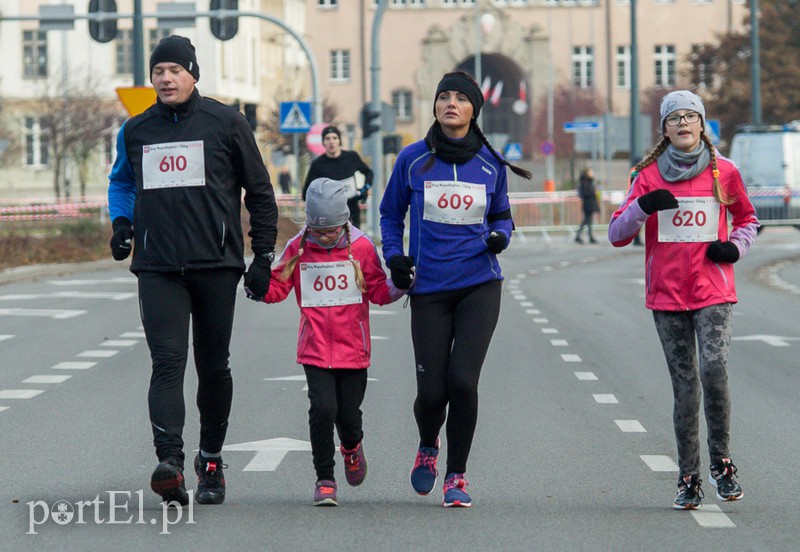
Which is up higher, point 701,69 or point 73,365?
point 701,69

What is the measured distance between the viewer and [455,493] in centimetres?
771

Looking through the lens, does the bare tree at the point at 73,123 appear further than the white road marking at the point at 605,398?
Yes

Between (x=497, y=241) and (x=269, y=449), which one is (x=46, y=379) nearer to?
(x=269, y=449)

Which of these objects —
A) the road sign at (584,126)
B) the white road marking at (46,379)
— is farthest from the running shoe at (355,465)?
the road sign at (584,126)

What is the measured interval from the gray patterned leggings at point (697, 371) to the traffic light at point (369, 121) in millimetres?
30240

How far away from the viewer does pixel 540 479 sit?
8.54 metres

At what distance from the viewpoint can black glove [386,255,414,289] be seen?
7559 millimetres

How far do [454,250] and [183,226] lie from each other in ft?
3.63

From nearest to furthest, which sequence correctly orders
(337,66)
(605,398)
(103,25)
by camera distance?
(605,398), (103,25), (337,66)

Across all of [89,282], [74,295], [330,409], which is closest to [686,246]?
[330,409]

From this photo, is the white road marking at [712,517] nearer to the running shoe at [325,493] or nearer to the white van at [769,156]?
the running shoe at [325,493]

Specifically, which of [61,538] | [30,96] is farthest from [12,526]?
[30,96]

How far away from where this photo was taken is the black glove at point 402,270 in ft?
24.8

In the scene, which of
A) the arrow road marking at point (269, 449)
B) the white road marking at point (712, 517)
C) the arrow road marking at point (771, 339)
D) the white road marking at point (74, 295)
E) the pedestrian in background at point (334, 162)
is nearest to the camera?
the white road marking at point (712, 517)
